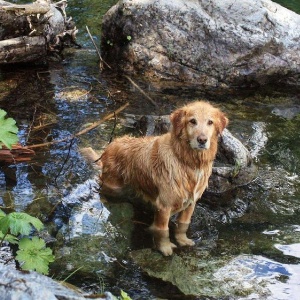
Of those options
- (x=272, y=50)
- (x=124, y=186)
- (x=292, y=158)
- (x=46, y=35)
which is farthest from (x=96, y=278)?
(x=272, y=50)

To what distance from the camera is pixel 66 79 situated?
9.99 meters

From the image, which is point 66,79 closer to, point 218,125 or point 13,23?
point 13,23

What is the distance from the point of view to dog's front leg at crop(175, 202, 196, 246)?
6.17 m

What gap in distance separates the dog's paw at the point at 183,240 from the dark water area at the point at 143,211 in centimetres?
8

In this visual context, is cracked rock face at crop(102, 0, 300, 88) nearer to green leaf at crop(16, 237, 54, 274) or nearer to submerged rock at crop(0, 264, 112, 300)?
green leaf at crop(16, 237, 54, 274)

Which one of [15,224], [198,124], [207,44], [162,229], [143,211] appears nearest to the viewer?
[15,224]

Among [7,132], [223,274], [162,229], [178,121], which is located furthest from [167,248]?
[7,132]

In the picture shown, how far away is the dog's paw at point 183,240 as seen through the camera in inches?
240

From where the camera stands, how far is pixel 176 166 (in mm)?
5984

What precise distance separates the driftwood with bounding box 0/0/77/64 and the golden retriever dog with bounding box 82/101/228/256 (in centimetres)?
408

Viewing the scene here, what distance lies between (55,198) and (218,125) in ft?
7.00

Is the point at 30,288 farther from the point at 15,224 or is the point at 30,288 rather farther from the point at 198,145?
the point at 198,145

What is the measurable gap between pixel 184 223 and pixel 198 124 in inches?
51.2

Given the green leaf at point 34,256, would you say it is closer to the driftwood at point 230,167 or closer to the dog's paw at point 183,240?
the dog's paw at point 183,240
